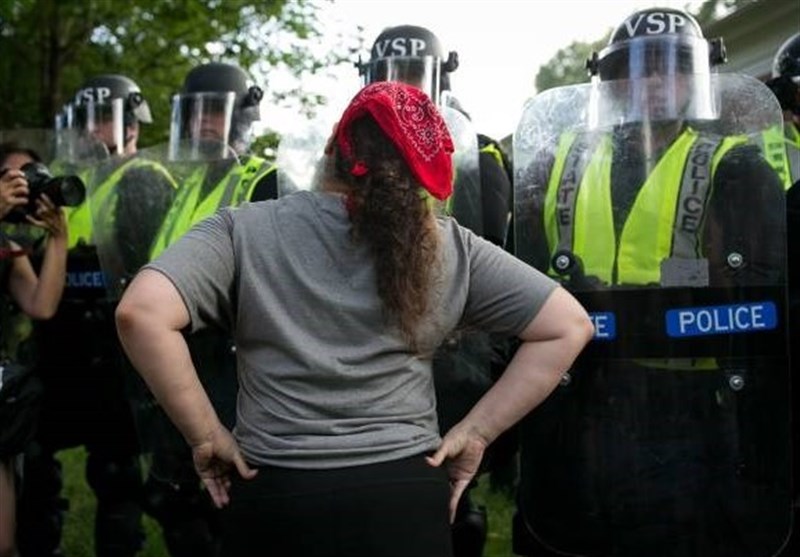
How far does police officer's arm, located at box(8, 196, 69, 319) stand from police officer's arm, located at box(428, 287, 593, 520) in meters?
2.23

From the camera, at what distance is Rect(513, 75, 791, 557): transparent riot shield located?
2.72 metres

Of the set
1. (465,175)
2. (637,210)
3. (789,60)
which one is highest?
(789,60)

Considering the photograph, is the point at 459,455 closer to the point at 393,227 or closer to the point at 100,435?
the point at 393,227

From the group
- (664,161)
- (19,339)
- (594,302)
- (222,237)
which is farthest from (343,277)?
(19,339)

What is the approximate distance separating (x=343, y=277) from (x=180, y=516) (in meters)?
2.27

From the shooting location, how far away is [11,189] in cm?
404

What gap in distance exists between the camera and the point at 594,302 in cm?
280

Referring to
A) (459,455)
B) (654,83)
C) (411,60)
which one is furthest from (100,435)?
(654,83)

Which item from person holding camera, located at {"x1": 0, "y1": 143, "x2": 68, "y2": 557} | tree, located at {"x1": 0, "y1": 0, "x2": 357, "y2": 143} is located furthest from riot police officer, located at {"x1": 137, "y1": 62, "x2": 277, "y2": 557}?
tree, located at {"x1": 0, "y1": 0, "x2": 357, "y2": 143}

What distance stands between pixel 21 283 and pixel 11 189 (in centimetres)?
38

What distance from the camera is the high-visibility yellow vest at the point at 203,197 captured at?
3.80 m

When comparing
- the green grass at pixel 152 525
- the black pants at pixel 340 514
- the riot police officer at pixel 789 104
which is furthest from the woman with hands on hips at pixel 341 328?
the green grass at pixel 152 525

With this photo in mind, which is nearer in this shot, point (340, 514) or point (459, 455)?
point (340, 514)

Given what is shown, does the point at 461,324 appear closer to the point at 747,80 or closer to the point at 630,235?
the point at 630,235
